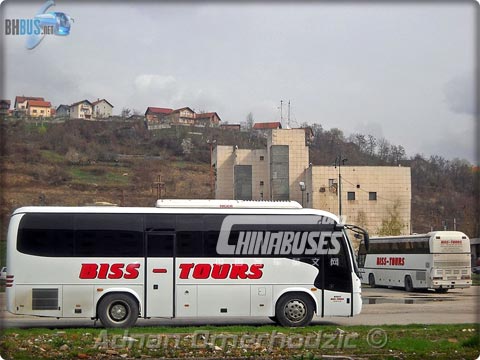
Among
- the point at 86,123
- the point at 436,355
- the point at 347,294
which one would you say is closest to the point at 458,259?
the point at 347,294

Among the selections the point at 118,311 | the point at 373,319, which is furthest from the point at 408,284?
the point at 118,311

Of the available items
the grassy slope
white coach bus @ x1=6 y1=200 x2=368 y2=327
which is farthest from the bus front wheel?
the grassy slope

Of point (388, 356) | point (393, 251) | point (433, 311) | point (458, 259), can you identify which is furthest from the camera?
point (393, 251)

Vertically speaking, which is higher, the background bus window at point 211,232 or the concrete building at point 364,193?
the concrete building at point 364,193

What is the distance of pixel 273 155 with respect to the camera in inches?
3125

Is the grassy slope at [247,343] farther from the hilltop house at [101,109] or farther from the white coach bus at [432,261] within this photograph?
the hilltop house at [101,109]

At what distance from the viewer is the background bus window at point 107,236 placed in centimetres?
1708

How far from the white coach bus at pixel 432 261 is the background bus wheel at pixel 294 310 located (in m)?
14.5

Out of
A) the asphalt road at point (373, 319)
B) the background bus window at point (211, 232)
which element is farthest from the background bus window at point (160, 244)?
the asphalt road at point (373, 319)

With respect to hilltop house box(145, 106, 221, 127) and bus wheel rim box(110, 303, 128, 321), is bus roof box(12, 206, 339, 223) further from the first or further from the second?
hilltop house box(145, 106, 221, 127)

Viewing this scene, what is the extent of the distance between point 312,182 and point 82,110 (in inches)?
2913

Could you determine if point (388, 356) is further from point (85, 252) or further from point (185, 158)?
point (185, 158)

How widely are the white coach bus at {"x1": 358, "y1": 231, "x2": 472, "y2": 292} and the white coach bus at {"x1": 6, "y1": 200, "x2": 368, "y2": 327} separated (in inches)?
561

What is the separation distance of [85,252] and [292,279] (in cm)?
589
